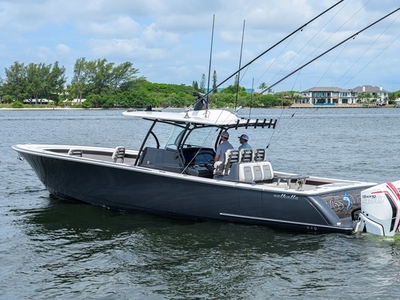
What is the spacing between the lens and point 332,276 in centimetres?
945

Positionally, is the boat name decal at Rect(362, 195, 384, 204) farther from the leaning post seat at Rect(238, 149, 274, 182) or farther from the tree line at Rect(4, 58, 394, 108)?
the tree line at Rect(4, 58, 394, 108)

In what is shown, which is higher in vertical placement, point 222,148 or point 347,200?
point 222,148

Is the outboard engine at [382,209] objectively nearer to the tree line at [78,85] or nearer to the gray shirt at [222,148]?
the gray shirt at [222,148]

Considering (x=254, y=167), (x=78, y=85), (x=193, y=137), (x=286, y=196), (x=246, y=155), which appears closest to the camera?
(x=286, y=196)

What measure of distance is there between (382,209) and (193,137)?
4.36 m

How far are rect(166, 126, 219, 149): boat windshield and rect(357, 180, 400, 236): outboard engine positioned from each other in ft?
12.8

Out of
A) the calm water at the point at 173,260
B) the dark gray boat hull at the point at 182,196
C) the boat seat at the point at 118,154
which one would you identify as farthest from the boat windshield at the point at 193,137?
the boat seat at the point at 118,154

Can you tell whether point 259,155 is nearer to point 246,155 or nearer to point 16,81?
point 246,155

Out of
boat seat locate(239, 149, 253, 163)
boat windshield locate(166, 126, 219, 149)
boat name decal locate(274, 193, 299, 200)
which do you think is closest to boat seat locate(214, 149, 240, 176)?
boat seat locate(239, 149, 253, 163)

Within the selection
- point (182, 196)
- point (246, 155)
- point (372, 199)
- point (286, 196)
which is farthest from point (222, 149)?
point (372, 199)

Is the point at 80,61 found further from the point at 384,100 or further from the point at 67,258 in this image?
the point at 67,258

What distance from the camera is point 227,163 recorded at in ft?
40.0

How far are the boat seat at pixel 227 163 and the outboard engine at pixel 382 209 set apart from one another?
2.74 meters

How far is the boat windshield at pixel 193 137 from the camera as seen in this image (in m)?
12.9
